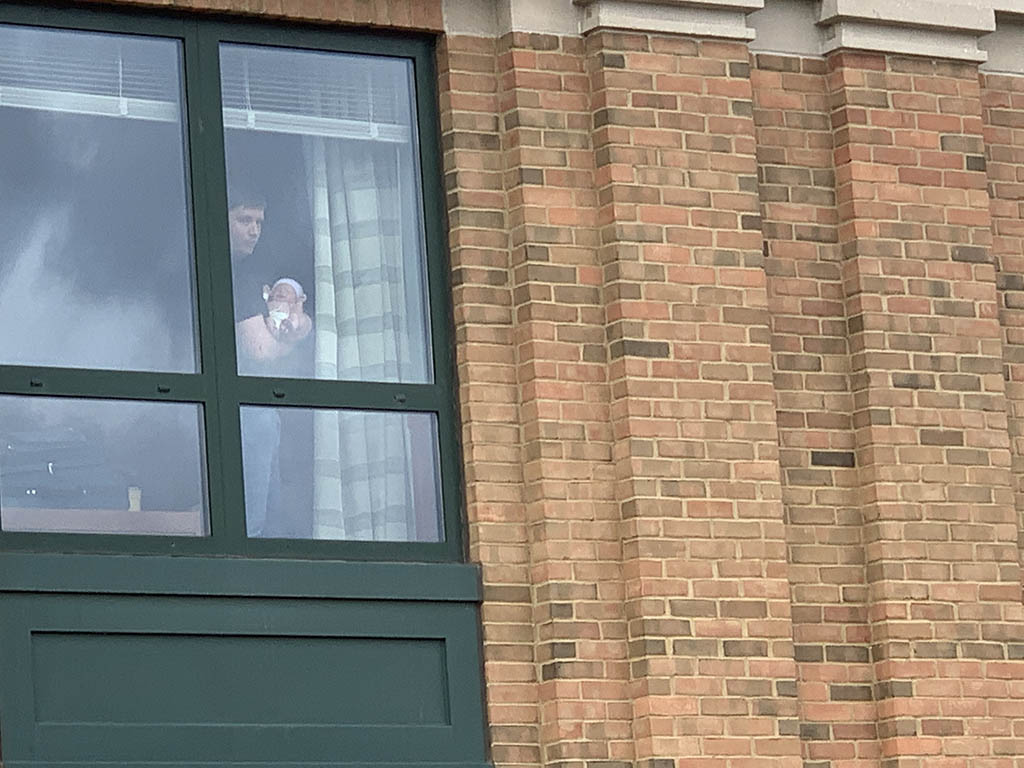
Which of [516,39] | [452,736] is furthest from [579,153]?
[452,736]

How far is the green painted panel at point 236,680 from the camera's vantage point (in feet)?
Result: 29.3

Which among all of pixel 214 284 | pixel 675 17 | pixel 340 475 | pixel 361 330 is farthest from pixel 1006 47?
pixel 214 284

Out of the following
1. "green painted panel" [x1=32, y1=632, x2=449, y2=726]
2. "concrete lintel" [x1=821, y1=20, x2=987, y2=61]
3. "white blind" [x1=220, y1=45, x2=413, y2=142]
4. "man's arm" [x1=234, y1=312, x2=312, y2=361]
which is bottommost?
"green painted panel" [x1=32, y1=632, x2=449, y2=726]

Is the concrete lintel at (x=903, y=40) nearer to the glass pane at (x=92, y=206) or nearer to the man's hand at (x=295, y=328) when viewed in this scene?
the man's hand at (x=295, y=328)

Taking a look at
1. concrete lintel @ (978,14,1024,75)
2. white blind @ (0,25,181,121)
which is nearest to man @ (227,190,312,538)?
white blind @ (0,25,181,121)

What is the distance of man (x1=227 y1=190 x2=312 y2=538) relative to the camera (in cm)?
948

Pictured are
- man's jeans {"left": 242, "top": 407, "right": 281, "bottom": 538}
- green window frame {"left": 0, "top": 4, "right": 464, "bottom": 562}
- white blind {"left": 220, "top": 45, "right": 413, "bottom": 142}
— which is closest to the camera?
green window frame {"left": 0, "top": 4, "right": 464, "bottom": 562}

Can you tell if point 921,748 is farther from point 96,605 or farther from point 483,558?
point 96,605

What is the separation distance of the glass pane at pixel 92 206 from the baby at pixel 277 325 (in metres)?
0.25

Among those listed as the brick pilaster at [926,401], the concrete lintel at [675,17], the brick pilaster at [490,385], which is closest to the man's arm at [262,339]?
the brick pilaster at [490,385]

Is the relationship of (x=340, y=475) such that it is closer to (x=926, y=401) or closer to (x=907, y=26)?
(x=926, y=401)

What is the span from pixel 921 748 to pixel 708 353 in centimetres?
184

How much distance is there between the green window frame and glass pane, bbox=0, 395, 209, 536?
0.05m

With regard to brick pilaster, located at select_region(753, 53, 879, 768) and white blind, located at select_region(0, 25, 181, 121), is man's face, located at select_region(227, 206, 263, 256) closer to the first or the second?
white blind, located at select_region(0, 25, 181, 121)
